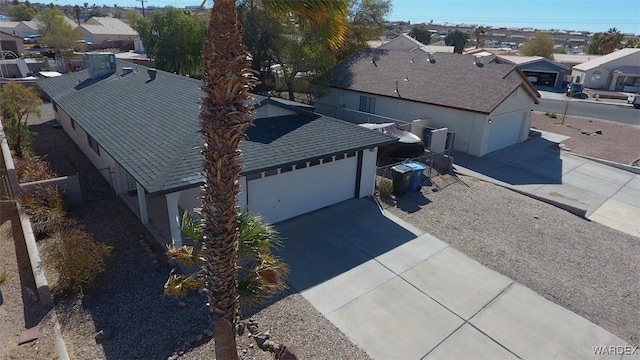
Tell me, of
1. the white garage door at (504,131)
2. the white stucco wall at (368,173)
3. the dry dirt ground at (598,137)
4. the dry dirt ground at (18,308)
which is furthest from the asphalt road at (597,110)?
Answer: the dry dirt ground at (18,308)

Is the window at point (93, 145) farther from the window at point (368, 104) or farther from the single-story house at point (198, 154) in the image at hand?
the window at point (368, 104)

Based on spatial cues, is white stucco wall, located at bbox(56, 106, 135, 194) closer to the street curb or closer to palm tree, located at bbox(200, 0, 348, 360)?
palm tree, located at bbox(200, 0, 348, 360)

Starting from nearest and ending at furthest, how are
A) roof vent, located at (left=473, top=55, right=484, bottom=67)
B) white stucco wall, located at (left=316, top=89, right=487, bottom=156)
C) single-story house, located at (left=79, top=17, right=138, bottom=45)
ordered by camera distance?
white stucco wall, located at (left=316, top=89, right=487, bottom=156), roof vent, located at (left=473, top=55, right=484, bottom=67), single-story house, located at (left=79, top=17, right=138, bottom=45)

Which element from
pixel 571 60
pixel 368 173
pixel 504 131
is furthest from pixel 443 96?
pixel 571 60

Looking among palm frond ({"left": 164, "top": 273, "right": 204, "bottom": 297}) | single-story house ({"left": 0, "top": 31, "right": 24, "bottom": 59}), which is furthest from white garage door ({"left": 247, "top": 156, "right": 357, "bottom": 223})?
single-story house ({"left": 0, "top": 31, "right": 24, "bottom": 59})

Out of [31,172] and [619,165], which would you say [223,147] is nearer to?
[31,172]

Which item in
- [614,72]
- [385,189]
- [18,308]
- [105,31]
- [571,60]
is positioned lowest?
[18,308]

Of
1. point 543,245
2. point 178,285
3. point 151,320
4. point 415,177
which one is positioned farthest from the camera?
point 415,177
